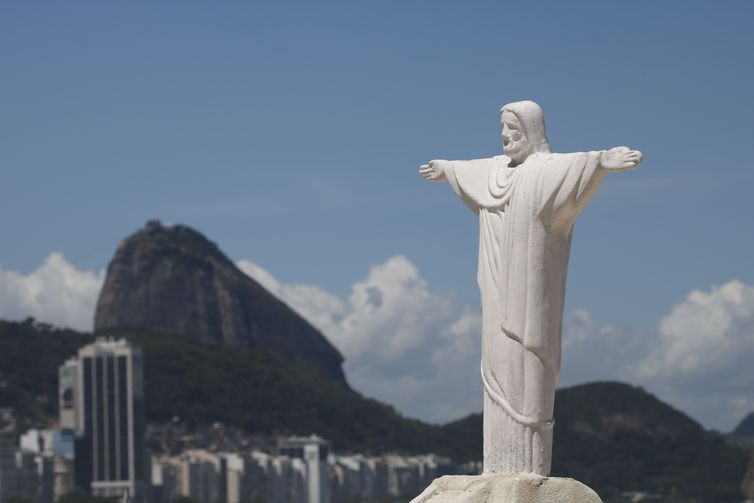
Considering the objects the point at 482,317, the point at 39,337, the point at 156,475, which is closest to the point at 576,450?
the point at 156,475

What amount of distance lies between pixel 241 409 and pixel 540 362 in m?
172

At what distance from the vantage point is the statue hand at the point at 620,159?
1407 centimetres

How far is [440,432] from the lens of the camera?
175875mm

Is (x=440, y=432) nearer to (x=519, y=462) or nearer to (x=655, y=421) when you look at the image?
(x=655, y=421)

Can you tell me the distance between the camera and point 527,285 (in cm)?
1461

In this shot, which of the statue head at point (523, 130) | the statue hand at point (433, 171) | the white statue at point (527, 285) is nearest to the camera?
the white statue at point (527, 285)

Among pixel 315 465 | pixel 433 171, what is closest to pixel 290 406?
pixel 315 465

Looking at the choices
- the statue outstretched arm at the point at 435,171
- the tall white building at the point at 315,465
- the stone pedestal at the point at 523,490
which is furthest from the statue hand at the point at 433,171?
the tall white building at the point at 315,465

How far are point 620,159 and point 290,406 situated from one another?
17237 centimetres

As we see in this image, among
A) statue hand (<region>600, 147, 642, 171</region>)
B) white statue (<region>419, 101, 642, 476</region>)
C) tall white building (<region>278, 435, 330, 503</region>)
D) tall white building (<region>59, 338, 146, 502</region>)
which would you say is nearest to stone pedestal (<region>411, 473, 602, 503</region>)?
white statue (<region>419, 101, 642, 476</region>)

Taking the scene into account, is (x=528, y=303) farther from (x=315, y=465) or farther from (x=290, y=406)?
(x=290, y=406)

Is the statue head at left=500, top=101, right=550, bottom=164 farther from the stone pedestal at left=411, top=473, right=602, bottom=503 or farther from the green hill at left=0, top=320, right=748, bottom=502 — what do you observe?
the green hill at left=0, top=320, right=748, bottom=502

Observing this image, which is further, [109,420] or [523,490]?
[109,420]

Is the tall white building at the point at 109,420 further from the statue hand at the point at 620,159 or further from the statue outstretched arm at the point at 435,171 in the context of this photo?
the statue hand at the point at 620,159
